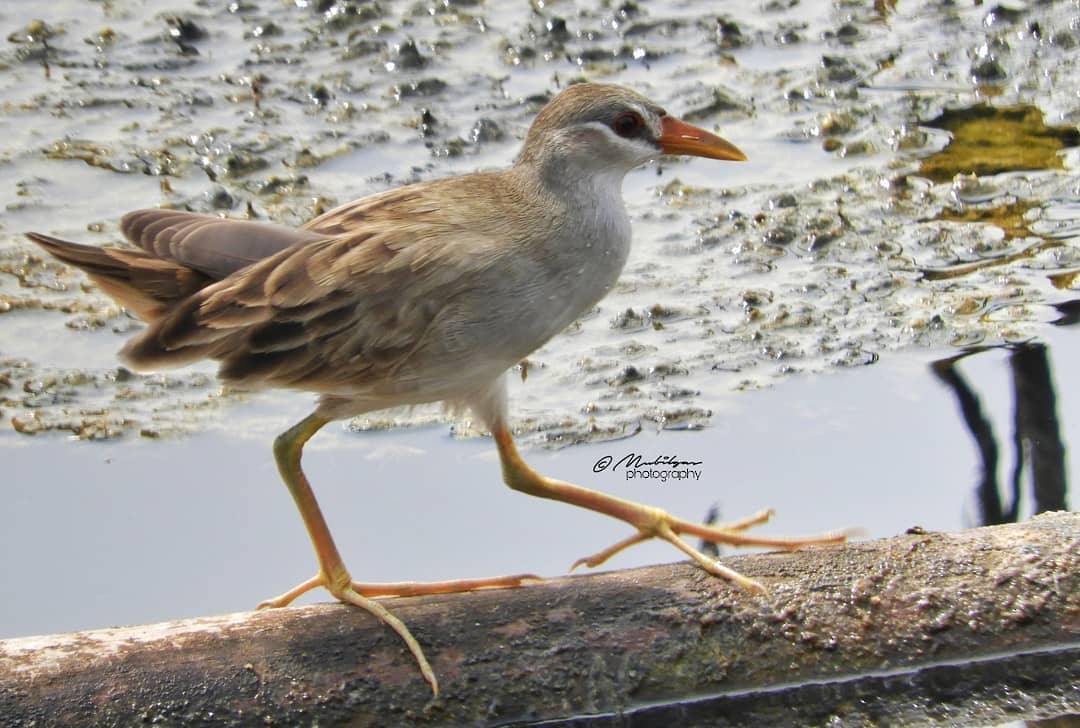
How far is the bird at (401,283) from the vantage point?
468cm

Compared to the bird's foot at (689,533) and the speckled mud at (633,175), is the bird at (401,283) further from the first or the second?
the speckled mud at (633,175)

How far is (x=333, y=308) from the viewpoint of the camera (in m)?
4.74

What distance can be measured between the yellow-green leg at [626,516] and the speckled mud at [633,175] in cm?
99

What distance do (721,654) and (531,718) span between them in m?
0.55

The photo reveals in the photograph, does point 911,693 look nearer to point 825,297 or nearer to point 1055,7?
point 825,297

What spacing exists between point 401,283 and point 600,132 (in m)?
0.77

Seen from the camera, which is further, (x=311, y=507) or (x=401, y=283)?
(x=311, y=507)

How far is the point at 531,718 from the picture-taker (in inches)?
180

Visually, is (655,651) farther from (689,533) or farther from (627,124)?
(627,124)

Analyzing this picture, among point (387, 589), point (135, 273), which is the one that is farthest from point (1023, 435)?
point (135, 273)

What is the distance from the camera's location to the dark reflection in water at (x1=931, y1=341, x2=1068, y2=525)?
5.74m

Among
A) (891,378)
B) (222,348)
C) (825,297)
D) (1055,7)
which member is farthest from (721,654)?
(1055,7)
